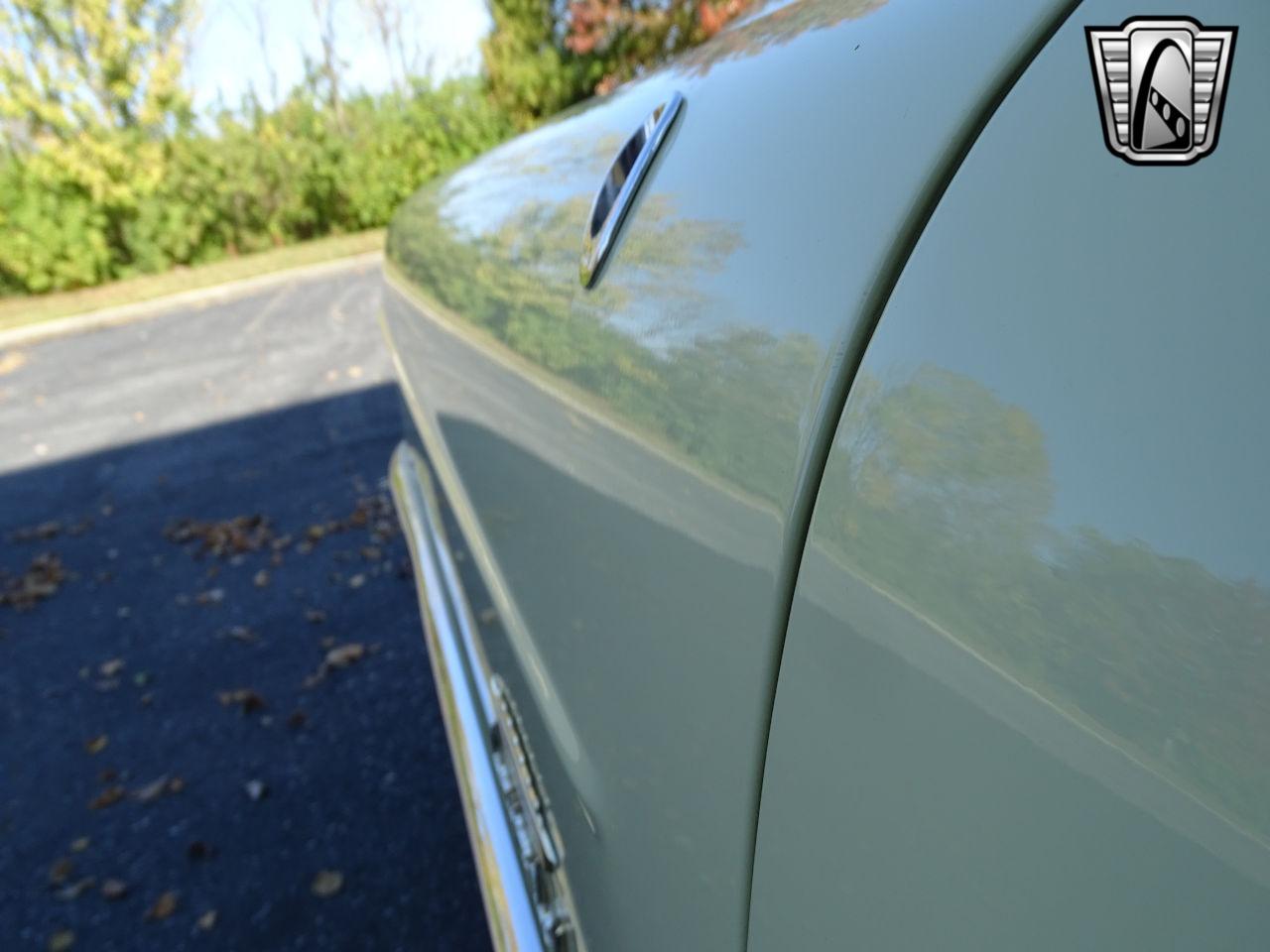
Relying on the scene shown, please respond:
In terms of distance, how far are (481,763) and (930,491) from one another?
121 cm

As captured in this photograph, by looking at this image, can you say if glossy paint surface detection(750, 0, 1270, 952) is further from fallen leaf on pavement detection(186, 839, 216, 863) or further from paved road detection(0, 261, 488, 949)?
fallen leaf on pavement detection(186, 839, 216, 863)

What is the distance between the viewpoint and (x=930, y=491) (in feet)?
2.01

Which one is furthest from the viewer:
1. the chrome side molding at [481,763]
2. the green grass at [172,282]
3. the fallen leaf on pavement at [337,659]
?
the green grass at [172,282]

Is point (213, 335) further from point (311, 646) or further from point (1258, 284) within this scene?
point (1258, 284)

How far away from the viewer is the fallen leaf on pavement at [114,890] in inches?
106

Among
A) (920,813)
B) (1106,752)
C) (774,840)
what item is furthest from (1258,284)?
(774,840)

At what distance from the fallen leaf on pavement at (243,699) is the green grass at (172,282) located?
34.0 feet

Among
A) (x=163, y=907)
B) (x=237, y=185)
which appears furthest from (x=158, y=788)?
(x=237, y=185)

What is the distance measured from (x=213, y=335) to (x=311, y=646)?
7399 millimetres

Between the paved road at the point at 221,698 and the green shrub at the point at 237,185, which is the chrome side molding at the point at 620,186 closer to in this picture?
the paved road at the point at 221,698

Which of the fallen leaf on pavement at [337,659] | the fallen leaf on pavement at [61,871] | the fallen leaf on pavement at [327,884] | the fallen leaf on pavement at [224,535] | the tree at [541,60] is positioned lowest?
the fallen leaf on pavement at [224,535]

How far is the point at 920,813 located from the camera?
608 millimetres

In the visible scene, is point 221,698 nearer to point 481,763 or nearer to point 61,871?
point 61,871

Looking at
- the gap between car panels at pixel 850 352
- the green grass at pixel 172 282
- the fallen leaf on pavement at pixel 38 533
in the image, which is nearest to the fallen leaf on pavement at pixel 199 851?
the gap between car panels at pixel 850 352
